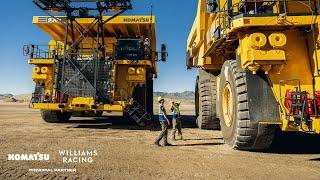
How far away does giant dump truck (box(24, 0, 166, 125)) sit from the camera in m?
9.44

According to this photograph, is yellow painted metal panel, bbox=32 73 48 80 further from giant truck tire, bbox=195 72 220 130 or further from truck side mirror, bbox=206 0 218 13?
truck side mirror, bbox=206 0 218 13

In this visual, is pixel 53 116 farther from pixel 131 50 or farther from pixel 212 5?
pixel 212 5

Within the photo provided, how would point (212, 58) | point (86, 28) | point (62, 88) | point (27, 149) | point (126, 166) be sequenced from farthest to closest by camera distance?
point (86, 28) < point (62, 88) < point (212, 58) < point (27, 149) < point (126, 166)

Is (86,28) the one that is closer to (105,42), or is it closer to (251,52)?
(105,42)

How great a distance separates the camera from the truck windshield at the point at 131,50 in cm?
999

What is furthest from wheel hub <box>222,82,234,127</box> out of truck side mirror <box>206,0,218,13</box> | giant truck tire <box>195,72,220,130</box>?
giant truck tire <box>195,72,220,130</box>

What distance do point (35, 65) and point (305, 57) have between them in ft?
25.4

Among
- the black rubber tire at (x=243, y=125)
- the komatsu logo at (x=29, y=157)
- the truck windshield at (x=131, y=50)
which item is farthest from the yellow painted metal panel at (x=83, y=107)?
the black rubber tire at (x=243, y=125)

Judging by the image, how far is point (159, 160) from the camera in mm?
5277

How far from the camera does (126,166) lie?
4805 mm

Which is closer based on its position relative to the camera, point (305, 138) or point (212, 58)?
point (305, 138)

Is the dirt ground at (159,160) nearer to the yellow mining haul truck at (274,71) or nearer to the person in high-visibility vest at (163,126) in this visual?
the person in high-visibility vest at (163,126)

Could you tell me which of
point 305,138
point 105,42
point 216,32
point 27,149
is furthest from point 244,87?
point 105,42

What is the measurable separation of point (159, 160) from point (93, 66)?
5.19 metres
